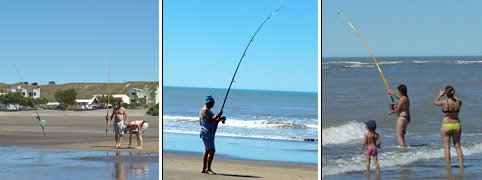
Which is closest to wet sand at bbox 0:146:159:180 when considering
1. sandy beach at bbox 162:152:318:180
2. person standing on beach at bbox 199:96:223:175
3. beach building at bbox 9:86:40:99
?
sandy beach at bbox 162:152:318:180

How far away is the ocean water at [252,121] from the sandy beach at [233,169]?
0.42 metres

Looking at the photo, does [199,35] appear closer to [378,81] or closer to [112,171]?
[378,81]

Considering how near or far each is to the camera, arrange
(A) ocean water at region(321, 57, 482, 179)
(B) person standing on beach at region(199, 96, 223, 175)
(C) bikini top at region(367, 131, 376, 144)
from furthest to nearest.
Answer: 1. (A) ocean water at region(321, 57, 482, 179)
2. (B) person standing on beach at region(199, 96, 223, 175)
3. (C) bikini top at region(367, 131, 376, 144)

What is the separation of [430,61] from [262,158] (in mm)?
5557

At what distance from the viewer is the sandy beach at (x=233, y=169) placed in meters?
5.29

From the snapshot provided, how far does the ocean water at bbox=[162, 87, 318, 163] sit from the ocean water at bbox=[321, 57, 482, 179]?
614mm

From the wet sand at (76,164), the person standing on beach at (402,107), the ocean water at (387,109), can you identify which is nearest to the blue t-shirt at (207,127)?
the wet sand at (76,164)

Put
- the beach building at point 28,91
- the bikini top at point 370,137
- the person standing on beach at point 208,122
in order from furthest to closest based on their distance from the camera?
the beach building at point 28,91, the person standing on beach at point 208,122, the bikini top at point 370,137

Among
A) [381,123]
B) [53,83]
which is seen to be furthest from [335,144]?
[53,83]

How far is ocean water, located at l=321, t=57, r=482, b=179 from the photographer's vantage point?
5.62 m

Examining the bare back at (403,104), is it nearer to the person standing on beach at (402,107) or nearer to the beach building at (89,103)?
the person standing on beach at (402,107)

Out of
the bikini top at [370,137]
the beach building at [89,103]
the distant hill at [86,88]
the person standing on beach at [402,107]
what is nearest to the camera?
the bikini top at [370,137]

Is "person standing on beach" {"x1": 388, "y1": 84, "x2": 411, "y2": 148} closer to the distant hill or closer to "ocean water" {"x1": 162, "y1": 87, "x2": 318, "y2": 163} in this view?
"ocean water" {"x1": 162, "y1": 87, "x2": 318, "y2": 163}

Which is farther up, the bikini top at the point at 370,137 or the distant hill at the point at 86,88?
the distant hill at the point at 86,88
